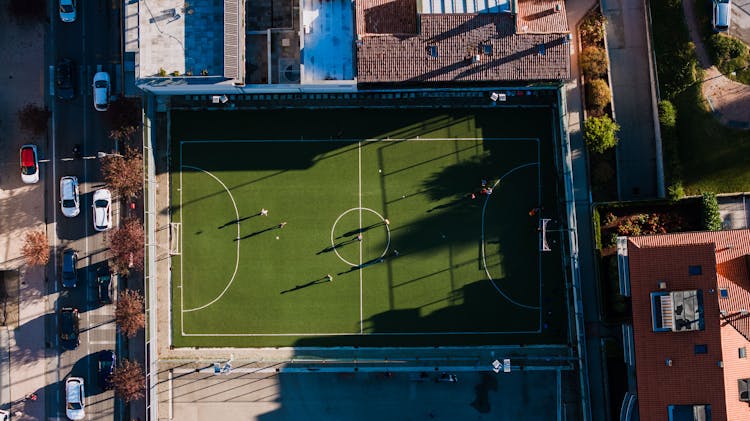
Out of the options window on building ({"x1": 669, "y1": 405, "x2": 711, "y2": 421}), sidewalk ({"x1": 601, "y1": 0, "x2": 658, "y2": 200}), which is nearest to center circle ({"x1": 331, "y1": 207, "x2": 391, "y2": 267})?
sidewalk ({"x1": 601, "y1": 0, "x2": 658, "y2": 200})

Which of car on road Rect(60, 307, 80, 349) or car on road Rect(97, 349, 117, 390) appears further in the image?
car on road Rect(60, 307, 80, 349)

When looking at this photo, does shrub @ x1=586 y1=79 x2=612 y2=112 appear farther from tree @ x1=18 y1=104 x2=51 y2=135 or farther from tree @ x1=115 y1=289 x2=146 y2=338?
tree @ x1=18 y1=104 x2=51 y2=135

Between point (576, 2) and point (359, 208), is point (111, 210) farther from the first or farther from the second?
point (576, 2)

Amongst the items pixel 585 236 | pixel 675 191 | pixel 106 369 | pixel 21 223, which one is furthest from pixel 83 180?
pixel 675 191

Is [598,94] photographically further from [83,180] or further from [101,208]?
[83,180]

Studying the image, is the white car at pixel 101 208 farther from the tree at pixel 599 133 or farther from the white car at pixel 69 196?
the tree at pixel 599 133

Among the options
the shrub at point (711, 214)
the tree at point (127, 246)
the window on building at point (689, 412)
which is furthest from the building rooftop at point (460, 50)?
the window on building at point (689, 412)
